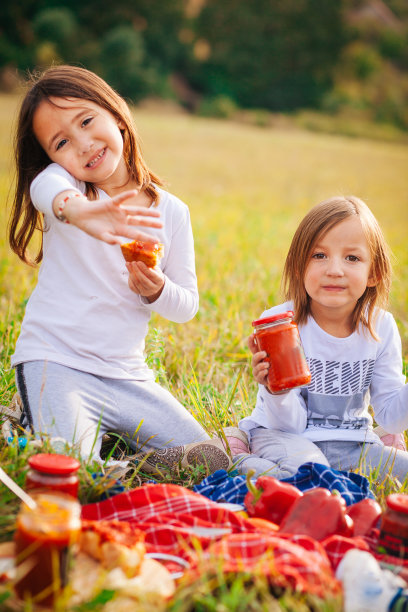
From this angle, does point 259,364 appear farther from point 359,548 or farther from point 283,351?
point 359,548

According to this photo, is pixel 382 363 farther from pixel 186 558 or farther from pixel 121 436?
pixel 186 558

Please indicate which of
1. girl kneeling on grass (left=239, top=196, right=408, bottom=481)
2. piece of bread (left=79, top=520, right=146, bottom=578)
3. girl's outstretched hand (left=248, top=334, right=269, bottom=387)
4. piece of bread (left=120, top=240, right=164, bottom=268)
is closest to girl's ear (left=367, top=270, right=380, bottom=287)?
girl kneeling on grass (left=239, top=196, right=408, bottom=481)

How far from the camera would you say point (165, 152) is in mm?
13672

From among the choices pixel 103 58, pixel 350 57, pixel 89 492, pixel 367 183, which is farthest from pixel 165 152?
pixel 350 57

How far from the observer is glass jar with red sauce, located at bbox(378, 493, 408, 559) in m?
1.66

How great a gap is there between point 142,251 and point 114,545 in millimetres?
1067

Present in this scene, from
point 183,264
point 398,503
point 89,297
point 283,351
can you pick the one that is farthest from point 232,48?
point 398,503

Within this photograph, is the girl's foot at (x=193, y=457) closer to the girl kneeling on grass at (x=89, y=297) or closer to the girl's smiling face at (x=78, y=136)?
the girl kneeling on grass at (x=89, y=297)

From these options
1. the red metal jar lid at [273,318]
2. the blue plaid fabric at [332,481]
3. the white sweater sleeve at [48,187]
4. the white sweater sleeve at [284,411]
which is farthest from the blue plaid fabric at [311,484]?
the white sweater sleeve at [48,187]

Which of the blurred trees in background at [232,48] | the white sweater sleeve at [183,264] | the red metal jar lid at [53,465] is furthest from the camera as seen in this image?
the blurred trees in background at [232,48]

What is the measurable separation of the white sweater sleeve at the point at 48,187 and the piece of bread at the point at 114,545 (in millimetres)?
1093

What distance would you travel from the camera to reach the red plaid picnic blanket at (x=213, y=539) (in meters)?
1.47

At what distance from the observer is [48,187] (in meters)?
2.17

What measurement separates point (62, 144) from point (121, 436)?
1162mm
